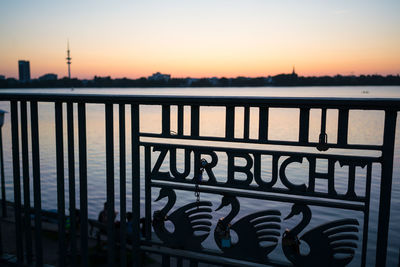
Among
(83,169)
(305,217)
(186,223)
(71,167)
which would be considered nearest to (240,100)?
(305,217)

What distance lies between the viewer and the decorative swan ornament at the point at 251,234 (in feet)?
5.77

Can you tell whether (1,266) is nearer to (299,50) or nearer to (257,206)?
(257,206)

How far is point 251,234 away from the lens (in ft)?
5.85

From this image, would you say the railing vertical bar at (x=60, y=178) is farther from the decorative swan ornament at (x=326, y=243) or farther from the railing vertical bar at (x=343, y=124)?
the railing vertical bar at (x=343, y=124)

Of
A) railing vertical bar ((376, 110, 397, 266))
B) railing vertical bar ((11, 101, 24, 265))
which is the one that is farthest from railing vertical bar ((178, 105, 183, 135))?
railing vertical bar ((11, 101, 24, 265))

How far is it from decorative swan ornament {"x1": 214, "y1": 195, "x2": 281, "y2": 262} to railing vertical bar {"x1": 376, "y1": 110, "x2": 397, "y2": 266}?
0.46 metres

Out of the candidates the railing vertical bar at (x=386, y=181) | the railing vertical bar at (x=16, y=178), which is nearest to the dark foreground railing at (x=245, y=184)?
the railing vertical bar at (x=386, y=181)

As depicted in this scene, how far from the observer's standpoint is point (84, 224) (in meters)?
2.17

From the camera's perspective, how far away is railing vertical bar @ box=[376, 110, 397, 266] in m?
1.47

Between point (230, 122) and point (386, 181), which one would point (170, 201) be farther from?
point (386, 181)

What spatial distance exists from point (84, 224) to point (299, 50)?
10432cm

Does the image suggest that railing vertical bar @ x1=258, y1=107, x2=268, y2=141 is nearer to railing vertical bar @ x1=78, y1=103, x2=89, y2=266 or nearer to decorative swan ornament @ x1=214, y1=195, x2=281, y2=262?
decorative swan ornament @ x1=214, y1=195, x2=281, y2=262

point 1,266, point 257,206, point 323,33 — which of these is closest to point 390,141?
point 1,266

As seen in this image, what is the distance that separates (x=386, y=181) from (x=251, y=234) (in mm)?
691
